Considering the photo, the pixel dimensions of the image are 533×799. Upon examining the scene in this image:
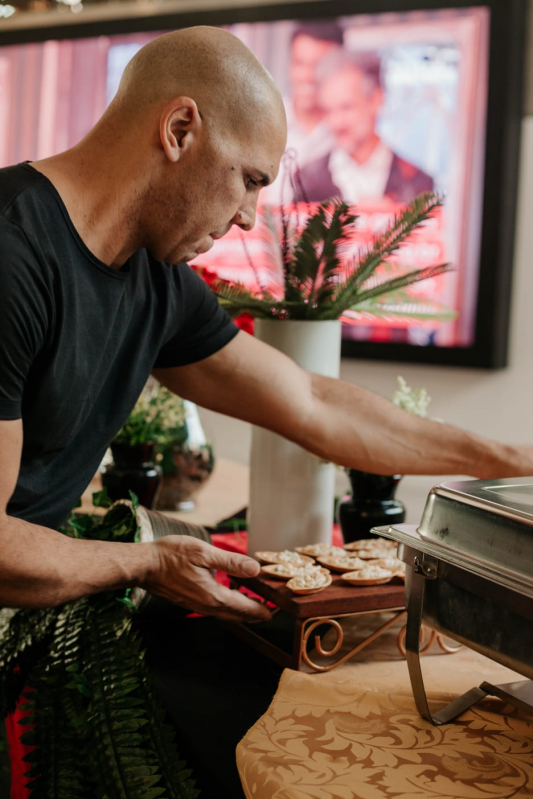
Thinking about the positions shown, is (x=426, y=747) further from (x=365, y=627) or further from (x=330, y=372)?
(x=330, y=372)

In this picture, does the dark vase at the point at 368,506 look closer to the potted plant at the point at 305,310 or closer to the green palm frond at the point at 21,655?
the potted plant at the point at 305,310

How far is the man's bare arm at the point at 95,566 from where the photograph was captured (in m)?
1.01

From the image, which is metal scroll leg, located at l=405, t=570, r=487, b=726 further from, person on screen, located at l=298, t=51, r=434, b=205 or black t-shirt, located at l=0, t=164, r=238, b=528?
person on screen, located at l=298, t=51, r=434, b=205

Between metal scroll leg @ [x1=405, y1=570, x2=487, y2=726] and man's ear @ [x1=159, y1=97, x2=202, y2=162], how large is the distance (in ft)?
2.04

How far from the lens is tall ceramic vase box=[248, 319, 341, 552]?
1360mm

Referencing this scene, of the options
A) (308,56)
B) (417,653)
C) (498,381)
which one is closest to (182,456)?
(417,653)

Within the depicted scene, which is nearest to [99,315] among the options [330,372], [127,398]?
[127,398]

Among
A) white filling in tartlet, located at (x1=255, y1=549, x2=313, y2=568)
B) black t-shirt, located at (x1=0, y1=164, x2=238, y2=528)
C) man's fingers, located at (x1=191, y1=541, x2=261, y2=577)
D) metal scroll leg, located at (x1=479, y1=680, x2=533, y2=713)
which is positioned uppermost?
black t-shirt, located at (x1=0, y1=164, x2=238, y2=528)

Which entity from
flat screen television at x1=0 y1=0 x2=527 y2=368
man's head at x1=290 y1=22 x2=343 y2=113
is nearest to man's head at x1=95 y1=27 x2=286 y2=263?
flat screen television at x1=0 y1=0 x2=527 y2=368

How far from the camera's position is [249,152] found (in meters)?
1.14

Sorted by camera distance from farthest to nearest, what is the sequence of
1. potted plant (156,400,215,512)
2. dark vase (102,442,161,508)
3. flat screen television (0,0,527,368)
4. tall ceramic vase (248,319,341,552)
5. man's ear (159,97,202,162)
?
flat screen television (0,0,527,368) < potted plant (156,400,215,512) < dark vase (102,442,161,508) < tall ceramic vase (248,319,341,552) < man's ear (159,97,202,162)

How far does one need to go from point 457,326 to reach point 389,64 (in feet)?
3.46

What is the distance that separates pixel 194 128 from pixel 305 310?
1.29 ft

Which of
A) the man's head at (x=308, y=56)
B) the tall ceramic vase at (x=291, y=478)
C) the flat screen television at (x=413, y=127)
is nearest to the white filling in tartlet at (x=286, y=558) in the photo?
the tall ceramic vase at (x=291, y=478)
